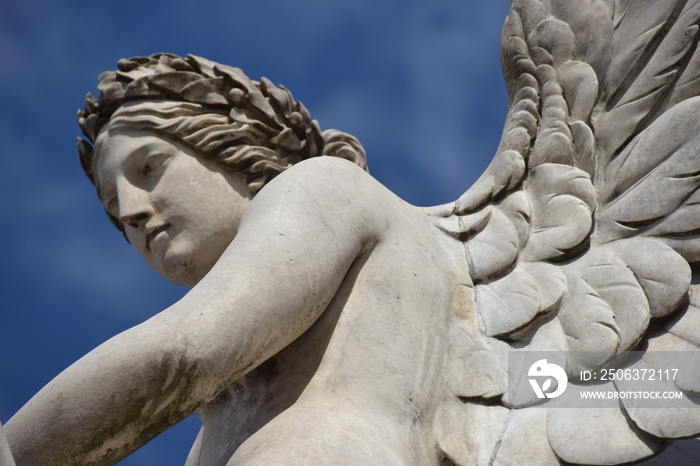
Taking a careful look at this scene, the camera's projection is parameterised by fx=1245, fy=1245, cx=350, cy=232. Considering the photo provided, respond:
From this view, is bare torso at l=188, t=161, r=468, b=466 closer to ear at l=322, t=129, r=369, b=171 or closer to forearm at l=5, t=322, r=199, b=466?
forearm at l=5, t=322, r=199, b=466

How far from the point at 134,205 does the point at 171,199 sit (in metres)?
0.13

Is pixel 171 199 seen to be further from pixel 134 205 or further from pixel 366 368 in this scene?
pixel 366 368

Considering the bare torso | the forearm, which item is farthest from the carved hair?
the forearm

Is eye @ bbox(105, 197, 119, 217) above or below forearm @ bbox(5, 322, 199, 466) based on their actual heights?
above

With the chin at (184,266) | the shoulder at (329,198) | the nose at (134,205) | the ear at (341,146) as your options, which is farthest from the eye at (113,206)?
the ear at (341,146)

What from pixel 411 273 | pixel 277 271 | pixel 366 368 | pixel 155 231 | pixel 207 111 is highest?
pixel 207 111

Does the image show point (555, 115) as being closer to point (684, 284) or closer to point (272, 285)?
point (684, 284)

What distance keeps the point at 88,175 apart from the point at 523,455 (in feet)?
6.56

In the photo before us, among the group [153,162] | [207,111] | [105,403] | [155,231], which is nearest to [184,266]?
[155,231]

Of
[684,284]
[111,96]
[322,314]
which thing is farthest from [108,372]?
[684,284]

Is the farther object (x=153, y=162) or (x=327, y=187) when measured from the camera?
(x=153, y=162)

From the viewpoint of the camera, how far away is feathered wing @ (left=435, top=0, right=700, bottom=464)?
12.6ft

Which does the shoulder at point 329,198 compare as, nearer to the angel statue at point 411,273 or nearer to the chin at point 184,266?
the angel statue at point 411,273

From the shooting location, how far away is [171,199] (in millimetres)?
4266
